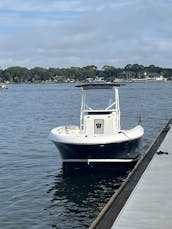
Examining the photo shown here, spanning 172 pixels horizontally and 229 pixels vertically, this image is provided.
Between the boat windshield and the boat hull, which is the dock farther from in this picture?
the boat windshield

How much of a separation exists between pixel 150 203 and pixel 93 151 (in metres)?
6.41

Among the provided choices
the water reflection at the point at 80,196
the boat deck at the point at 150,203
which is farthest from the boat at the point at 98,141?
the boat deck at the point at 150,203

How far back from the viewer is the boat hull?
55.1ft

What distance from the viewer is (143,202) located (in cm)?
1067

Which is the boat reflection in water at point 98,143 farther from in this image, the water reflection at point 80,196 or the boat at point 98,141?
the water reflection at point 80,196

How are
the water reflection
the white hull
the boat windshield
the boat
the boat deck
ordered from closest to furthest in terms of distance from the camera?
1. the boat deck
2. the water reflection
3. the white hull
4. the boat
5. the boat windshield

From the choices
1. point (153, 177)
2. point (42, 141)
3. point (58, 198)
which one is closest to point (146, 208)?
point (153, 177)

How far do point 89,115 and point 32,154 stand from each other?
6.10m

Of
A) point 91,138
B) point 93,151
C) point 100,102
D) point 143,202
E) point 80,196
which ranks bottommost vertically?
point 100,102

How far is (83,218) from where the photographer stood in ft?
44.1

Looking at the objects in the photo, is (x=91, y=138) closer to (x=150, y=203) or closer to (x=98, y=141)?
(x=98, y=141)

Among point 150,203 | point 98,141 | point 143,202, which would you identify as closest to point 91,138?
point 98,141

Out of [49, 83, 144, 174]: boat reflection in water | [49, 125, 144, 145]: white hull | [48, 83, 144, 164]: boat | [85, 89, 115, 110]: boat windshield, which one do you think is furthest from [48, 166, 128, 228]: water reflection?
[85, 89, 115, 110]: boat windshield

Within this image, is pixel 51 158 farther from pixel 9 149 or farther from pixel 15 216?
pixel 15 216
